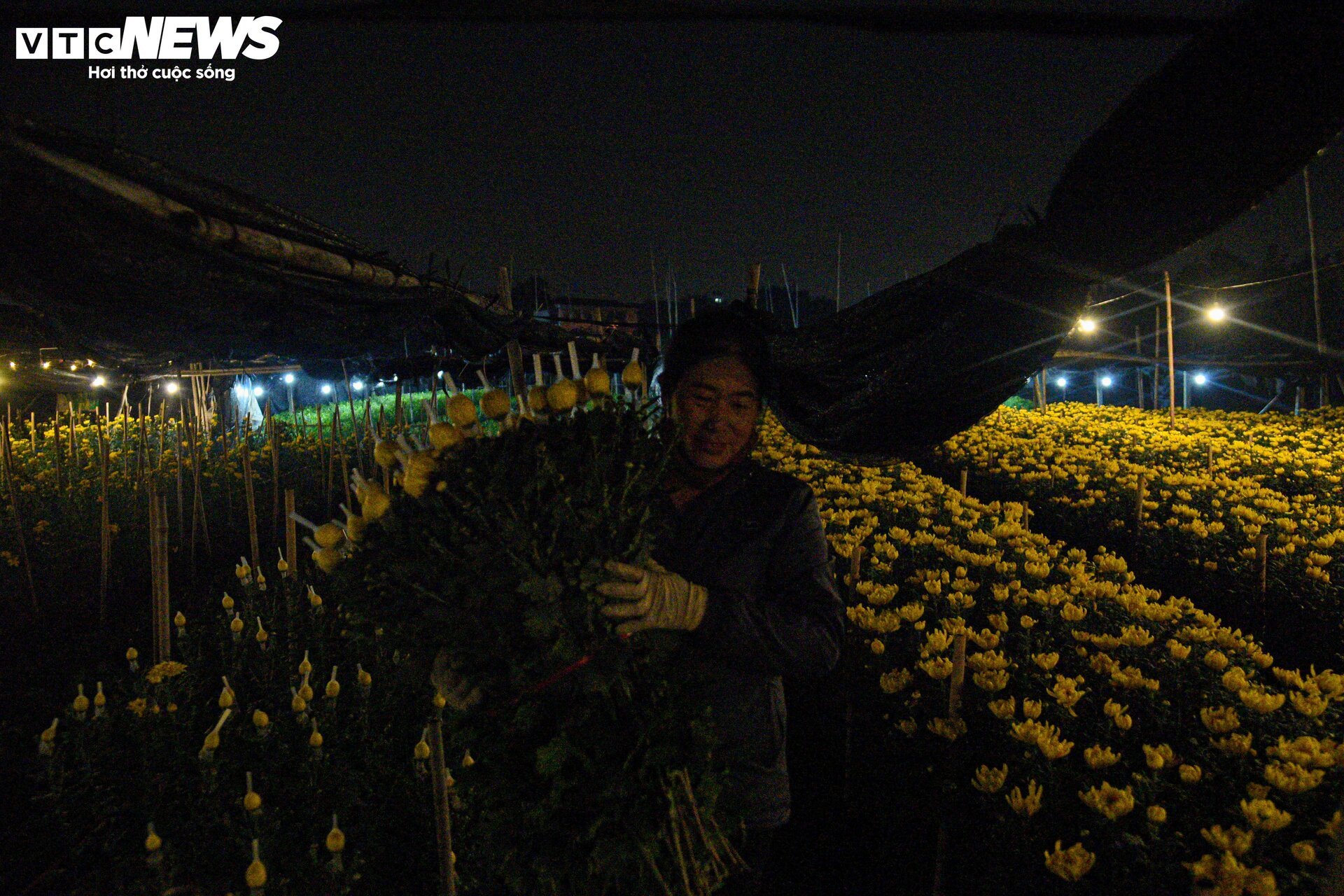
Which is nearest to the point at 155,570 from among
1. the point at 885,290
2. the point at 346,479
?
the point at 346,479

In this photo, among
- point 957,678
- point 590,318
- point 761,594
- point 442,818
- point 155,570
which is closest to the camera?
point 761,594

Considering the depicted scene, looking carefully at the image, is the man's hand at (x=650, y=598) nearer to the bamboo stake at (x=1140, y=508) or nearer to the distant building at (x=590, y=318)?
the distant building at (x=590, y=318)

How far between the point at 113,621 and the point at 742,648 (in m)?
6.40

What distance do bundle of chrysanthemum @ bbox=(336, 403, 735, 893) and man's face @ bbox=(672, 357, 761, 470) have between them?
1.43 ft

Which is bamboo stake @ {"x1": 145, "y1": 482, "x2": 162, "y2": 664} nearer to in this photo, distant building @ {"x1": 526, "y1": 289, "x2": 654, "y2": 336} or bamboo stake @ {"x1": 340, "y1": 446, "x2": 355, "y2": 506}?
bamboo stake @ {"x1": 340, "y1": 446, "x2": 355, "y2": 506}

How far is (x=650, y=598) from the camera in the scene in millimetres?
1338

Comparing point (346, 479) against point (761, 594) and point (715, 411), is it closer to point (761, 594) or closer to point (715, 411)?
point (715, 411)

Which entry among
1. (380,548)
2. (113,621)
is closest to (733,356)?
(380,548)

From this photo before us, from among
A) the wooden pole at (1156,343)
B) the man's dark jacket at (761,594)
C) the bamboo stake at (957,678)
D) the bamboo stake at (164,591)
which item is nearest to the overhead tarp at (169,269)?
the bamboo stake at (164,591)

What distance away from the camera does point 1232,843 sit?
1597 mm

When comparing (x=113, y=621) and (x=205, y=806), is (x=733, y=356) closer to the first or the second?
(x=205, y=806)

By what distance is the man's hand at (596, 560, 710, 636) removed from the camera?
1280mm

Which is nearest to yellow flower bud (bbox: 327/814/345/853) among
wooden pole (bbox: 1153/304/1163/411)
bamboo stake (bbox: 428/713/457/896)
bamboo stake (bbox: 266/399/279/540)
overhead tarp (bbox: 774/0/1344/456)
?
bamboo stake (bbox: 428/713/457/896)

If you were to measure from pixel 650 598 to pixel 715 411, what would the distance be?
69 cm
